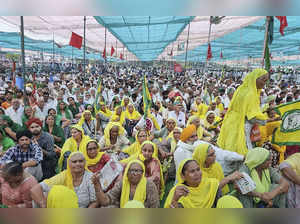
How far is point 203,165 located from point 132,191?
65cm

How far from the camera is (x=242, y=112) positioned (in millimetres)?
2316

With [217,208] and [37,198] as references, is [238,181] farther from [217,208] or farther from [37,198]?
[37,198]

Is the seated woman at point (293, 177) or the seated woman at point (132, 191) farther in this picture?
the seated woman at point (132, 191)

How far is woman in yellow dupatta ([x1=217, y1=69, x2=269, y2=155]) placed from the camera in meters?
2.24

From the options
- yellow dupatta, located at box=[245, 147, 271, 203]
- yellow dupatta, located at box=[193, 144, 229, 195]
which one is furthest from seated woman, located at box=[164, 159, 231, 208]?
yellow dupatta, located at box=[245, 147, 271, 203]

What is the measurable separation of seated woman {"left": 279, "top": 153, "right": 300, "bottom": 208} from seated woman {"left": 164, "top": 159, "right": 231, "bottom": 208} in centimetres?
54

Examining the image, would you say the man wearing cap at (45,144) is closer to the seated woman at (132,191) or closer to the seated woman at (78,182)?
the seated woman at (78,182)

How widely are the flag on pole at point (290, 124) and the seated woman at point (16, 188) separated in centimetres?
220

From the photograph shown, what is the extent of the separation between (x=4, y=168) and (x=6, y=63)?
19.7 m

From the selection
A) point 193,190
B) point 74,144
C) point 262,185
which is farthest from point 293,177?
point 74,144

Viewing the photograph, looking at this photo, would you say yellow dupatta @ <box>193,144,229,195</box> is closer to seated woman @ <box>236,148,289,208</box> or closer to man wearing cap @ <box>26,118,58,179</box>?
seated woman @ <box>236,148,289,208</box>

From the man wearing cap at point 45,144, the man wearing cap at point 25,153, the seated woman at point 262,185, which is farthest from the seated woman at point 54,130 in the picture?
the seated woman at point 262,185

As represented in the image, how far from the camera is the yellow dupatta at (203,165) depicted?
206 centimetres

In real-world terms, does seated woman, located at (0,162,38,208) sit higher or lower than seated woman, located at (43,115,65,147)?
lower
